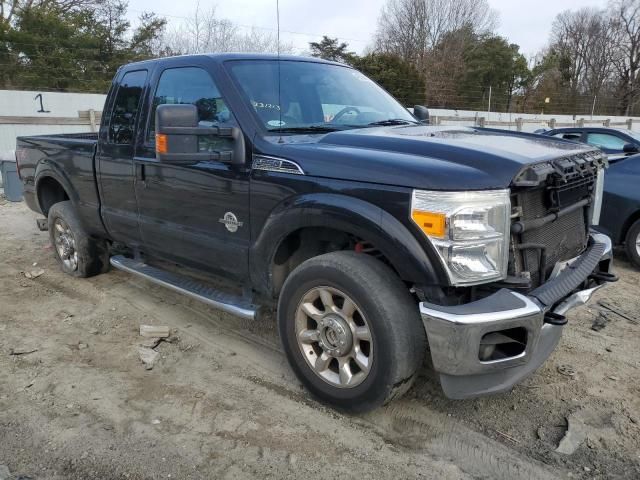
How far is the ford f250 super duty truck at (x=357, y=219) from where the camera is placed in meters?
2.47

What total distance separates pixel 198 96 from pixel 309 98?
0.78m

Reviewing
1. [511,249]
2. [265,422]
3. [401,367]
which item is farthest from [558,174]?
[265,422]

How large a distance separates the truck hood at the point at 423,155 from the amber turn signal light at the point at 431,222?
0.13 meters

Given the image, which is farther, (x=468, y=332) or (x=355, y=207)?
(x=355, y=207)

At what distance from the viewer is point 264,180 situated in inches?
124

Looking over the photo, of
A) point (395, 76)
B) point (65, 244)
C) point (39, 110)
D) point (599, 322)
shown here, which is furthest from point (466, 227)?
point (395, 76)

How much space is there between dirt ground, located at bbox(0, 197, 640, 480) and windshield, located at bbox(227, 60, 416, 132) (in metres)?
1.68

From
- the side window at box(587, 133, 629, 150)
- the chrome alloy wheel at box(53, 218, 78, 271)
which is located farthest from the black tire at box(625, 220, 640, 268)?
the chrome alloy wheel at box(53, 218, 78, 271)

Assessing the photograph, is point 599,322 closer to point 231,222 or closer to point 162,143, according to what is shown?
point 231,222

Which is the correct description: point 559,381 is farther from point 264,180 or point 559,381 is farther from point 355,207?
point 264,180

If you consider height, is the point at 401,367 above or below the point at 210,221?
below

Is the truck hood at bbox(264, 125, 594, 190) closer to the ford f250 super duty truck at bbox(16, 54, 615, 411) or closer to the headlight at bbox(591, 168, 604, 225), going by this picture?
the ford f250 super duty truck at bbox(16, 54, 615, 411)

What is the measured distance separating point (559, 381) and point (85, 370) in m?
3.16

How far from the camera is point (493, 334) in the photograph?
8.36 feet
